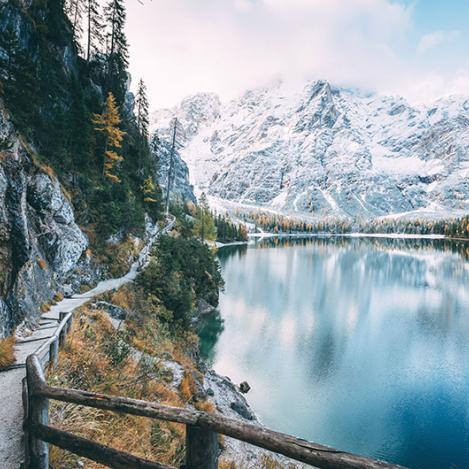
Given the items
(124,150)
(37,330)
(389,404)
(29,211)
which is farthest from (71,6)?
(389,404)

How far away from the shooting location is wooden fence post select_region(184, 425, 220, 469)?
3.32 meters

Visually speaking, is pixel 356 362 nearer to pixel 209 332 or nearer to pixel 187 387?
pixel 209 332

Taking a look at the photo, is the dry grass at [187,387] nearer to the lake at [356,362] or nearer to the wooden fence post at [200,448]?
the lake at [356,362]

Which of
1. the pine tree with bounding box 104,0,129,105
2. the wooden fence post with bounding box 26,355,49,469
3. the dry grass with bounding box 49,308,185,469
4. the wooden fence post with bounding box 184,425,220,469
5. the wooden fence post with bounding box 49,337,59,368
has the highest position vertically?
the pine tree with bounding box 104,0,129,105

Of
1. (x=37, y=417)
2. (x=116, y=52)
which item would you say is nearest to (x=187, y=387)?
(x=37, y=417)

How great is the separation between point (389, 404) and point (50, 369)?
25.4 meters

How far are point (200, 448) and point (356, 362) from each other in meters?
33.9

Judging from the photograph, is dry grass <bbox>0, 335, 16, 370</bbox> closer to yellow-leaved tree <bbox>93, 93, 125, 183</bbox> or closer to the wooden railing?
the wooden railing

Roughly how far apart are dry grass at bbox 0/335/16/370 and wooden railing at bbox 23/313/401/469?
5.87 m

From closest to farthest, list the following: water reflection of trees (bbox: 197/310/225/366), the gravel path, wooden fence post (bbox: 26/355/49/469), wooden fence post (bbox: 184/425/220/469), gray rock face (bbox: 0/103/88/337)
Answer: wooden fence post (bbox: 184/425/220/469) → wooden fence post (bbox: 26/355/49/469) → the gravel path → gray rock face (bbox: 0/103/88/337) → water reflection of trees (bbox: 197/310/225/366)

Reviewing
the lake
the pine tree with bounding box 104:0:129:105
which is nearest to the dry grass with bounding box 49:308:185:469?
the lake

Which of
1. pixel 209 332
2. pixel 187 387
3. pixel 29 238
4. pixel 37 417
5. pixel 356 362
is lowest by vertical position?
pixel 356 362

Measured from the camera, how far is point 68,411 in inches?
250

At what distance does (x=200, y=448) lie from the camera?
3330 mm
